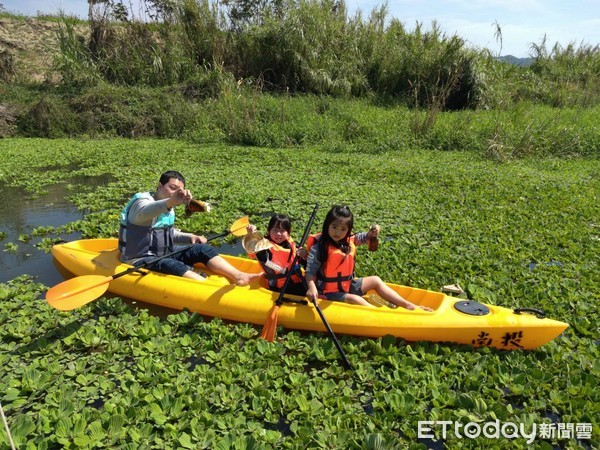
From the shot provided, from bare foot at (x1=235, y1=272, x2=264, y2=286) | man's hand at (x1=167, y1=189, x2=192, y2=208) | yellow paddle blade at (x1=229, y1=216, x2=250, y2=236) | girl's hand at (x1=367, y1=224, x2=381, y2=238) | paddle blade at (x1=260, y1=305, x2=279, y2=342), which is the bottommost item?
paddle blade at (x1=260, y1=305, x2=279, y2=342)

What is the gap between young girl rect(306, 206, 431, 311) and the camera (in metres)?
3.51

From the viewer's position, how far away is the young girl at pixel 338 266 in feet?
11.5

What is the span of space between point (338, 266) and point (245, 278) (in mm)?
962

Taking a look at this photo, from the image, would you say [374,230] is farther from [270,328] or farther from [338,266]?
[270,328]

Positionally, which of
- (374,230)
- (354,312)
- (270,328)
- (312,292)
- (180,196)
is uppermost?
(180,196)

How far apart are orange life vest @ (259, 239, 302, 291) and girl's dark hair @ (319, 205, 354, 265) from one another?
39 centimetres

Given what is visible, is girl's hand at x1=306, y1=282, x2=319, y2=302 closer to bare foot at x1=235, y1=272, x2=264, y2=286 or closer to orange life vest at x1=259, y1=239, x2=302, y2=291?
orange life vest at x1=259, y1=239, x2=302, y2=291

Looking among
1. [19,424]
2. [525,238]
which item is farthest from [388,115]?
[19,424]

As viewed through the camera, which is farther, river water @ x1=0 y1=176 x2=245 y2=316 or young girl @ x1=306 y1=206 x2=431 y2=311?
river water @ x1=0 y1=176 x2=245 y2=316

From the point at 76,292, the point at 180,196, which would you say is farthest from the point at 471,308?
the point at 76,292

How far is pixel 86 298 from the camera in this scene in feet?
11.9

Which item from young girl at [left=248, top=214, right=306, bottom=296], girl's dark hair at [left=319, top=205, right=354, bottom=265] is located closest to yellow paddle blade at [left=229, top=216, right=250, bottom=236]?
young girl at [left=248, top=214, right=306, bottom=296]
